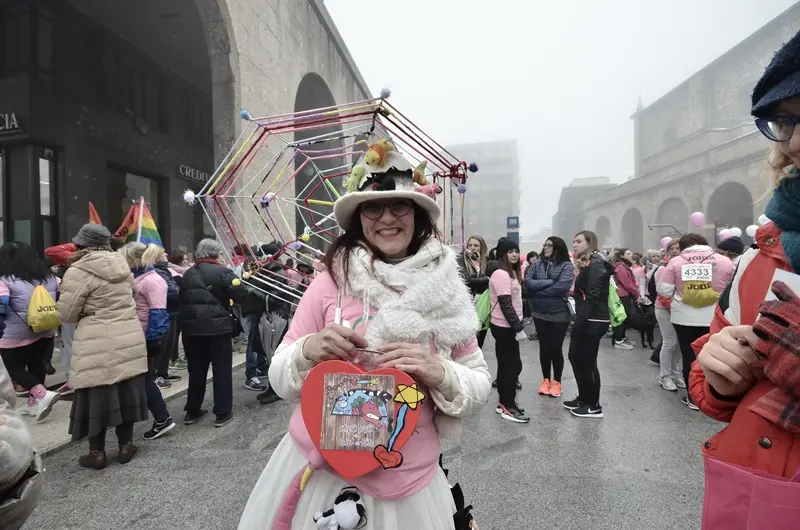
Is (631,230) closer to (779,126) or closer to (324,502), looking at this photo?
(779,126)

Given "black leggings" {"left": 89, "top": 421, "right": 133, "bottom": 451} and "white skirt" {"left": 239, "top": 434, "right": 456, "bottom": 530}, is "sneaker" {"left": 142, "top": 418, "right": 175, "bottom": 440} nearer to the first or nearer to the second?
"black leggings" {"left": 89, "top": 421, "right": 133, "bottom": 451}

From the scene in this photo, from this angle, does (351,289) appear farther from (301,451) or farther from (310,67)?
(310,67)

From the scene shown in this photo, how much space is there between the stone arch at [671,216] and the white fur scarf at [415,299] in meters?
32.2

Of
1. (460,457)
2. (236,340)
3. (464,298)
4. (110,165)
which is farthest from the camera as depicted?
(110,165)

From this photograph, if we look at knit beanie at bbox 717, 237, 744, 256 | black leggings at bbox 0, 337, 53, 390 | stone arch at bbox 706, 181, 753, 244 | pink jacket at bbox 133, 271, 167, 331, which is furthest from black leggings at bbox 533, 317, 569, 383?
stone arch at bbox 706, 181, 753, 244

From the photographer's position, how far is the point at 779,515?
862 mm

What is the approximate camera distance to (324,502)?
127 centimetres

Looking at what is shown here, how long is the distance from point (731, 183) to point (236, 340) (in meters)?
29.2

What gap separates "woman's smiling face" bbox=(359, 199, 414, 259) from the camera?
1464 mm

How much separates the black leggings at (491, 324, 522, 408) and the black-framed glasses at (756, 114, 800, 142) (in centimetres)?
353

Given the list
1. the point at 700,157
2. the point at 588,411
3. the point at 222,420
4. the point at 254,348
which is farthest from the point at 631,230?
the point at 222,420

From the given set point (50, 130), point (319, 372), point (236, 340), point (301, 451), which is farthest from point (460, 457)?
point (50, 130)

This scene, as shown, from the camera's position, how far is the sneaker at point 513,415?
4.20 m

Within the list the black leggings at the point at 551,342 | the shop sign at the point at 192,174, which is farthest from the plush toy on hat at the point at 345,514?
the shop sign at the point at 192,174
